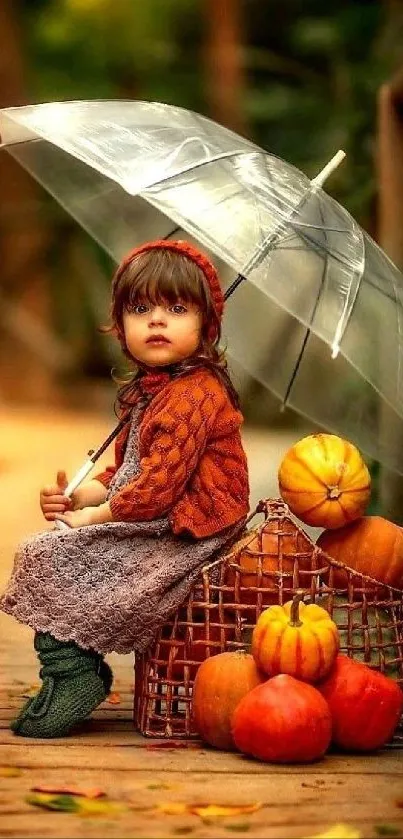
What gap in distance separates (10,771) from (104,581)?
19.3 inches

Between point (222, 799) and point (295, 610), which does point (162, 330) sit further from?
point (222, 799)

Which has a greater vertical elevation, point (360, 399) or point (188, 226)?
point (188, 226)

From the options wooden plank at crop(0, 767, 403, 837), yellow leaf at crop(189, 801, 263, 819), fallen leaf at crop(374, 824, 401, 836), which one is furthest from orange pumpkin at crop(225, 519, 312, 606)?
fallen leaf at crop(374, 824, 401, 836)

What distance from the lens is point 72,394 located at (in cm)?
1172

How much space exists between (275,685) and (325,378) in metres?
1.04

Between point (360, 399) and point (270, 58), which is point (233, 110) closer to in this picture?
point (270, 58)

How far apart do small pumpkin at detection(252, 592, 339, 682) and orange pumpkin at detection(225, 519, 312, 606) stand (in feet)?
0.44

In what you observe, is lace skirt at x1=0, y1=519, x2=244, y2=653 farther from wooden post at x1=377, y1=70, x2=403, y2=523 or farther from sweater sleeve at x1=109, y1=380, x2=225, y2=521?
wooden post at x1=377, y1=70, x2=403, y2=523

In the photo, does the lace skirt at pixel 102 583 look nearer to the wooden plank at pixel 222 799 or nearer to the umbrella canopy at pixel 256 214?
the wooden plank at pixel 222 799

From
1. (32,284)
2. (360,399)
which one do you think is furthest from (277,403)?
(360,399)

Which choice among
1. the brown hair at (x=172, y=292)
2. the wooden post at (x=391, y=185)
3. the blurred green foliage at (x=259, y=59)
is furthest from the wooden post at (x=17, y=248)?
the brown hair at (x=172, y=292)

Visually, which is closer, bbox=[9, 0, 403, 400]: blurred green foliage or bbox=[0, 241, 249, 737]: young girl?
bbox=[0, 241, 249, 737]: young girl

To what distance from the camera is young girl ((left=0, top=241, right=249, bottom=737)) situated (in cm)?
306

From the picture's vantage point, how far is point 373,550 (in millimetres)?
3197
